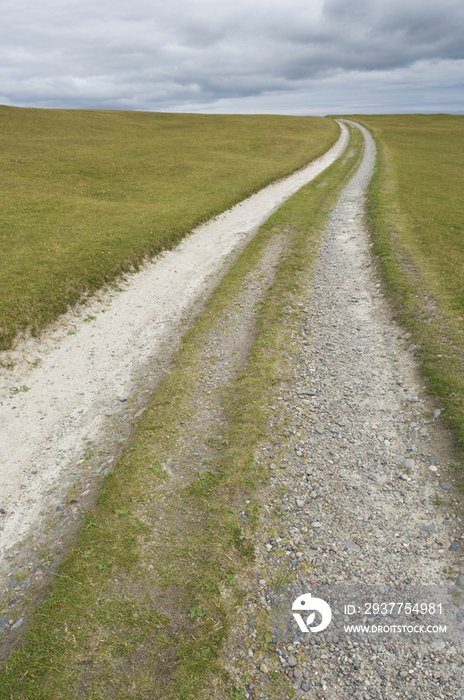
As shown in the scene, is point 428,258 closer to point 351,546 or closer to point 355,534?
point 355,534

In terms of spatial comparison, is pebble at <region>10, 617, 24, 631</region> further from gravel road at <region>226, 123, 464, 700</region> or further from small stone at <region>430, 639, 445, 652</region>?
small stone at <region>430, 639, 445, 652</region>

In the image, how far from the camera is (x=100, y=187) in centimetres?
4050

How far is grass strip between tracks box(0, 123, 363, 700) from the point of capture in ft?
20.2

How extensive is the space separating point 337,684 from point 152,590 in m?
3.48

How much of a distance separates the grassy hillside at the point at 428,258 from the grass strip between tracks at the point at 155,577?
19.9ft

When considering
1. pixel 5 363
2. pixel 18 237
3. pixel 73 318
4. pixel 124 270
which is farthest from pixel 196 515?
pixel 18 237

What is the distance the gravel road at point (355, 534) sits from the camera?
6.22 m

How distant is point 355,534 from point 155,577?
424 cm

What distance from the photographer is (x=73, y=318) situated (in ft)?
59.0

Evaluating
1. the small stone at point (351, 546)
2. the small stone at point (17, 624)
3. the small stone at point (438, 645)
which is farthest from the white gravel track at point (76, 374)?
the small stone at point (438, 645)

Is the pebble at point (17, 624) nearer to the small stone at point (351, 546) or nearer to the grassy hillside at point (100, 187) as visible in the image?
the small stone at point (351, 546)

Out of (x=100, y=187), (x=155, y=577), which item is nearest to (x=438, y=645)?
(x=155, y=577)

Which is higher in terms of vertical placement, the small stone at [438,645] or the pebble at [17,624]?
the small stone at [438,645]

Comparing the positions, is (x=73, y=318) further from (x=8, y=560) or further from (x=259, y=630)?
(x=259, y=630)
